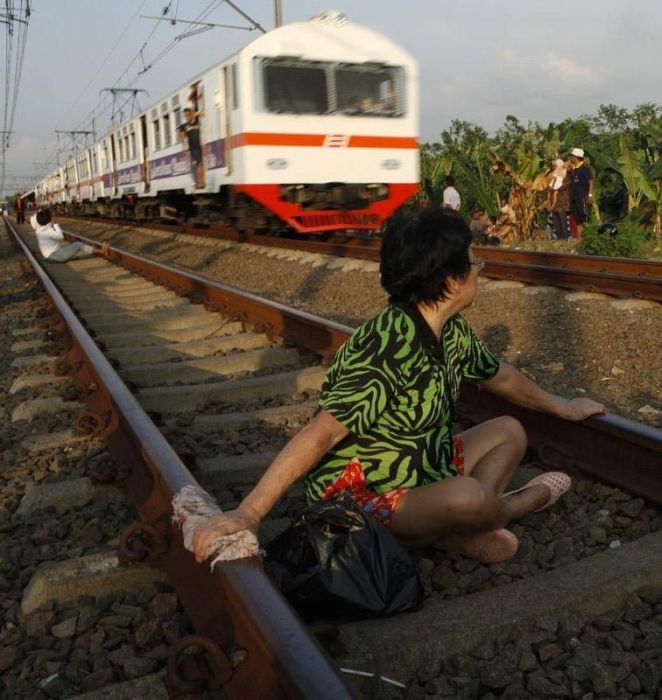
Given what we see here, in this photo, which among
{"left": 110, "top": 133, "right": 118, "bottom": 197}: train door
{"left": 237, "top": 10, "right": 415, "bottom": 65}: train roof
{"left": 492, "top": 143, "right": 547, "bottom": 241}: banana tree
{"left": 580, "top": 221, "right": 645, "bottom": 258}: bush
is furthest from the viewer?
{"left": 110, "top": 133, "right": 118, "bottom": 197}: train door

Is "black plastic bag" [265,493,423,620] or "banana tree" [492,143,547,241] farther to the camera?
"banana tree" [492,143,547,241]

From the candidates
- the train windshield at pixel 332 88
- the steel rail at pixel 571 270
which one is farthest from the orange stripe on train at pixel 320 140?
the steel rail at pixel 571 270

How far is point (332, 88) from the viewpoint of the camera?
11883 mm

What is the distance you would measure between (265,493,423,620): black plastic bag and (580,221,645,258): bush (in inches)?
361

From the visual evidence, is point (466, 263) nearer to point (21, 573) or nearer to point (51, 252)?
point (21, 573)

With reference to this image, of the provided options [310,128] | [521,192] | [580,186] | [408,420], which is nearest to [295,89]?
[310,128]

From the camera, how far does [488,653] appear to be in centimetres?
200

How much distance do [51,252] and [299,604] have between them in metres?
12.7

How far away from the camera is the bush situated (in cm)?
1066

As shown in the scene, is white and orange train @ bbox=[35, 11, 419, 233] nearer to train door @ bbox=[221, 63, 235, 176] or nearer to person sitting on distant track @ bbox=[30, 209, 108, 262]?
train door @ bbox=[221, 63, 235, 176]

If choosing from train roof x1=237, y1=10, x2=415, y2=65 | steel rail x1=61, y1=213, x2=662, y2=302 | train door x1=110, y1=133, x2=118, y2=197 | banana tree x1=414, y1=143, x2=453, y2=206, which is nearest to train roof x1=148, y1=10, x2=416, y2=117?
train roof x1=237, y1=10, x2=415, y2=65

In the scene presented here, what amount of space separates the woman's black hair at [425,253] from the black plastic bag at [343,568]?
0.70m

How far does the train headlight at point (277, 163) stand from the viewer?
37.8ft

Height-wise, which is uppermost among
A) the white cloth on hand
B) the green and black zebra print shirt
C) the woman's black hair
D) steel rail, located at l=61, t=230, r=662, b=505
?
the woman's black hair
